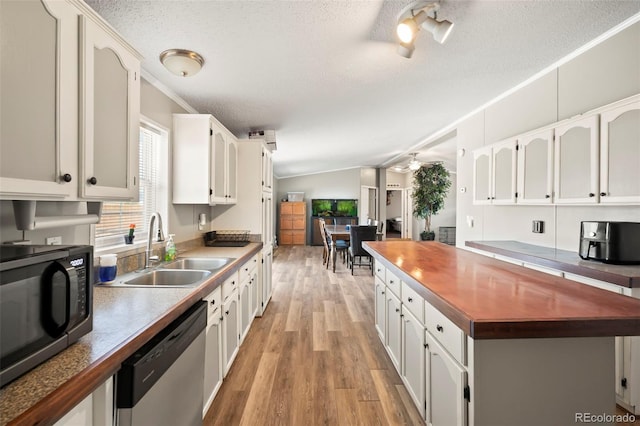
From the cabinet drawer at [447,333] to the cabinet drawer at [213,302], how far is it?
1.27 m

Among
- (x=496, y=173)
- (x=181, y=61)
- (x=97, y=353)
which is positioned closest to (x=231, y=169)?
(x=181, y=61)

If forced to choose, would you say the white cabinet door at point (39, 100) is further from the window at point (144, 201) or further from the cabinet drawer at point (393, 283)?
the cabinet drawer at point (393, 283)

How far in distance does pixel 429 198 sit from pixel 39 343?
7.57m

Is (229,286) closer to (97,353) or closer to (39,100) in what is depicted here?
(97,353)

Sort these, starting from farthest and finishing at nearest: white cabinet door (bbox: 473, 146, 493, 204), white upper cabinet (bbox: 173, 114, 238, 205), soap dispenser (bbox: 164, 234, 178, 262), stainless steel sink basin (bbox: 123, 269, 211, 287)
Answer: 1. white cabinet door (bbox: 473, 146, 493, 204)
2. white upper cabinet (bbox: 173, 114, 238, 205)
3. soap dispenser (bbox: 164, 234, 178, 262)
4. stainless steel sink basin (bbox: 123, 269, 211, 287)

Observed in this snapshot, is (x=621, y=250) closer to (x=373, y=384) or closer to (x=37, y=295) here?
(x=373, y=384)

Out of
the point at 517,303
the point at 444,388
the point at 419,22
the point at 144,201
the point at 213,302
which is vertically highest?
the point at 419,22

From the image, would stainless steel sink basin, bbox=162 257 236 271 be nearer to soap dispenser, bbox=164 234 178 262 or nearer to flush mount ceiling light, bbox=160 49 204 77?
soap dispenser, bbox=164 234 178 262

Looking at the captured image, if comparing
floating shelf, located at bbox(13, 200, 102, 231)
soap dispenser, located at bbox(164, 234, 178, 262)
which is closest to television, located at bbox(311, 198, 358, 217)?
soap dispenser, located at bbox(164, 234, 178, 262)

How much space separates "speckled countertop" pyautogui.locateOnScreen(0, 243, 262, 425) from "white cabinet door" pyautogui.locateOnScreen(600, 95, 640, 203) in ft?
8.90

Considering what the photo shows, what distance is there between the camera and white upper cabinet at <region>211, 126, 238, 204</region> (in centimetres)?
261

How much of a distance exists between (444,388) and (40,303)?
1548 mm

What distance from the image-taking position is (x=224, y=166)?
283cm

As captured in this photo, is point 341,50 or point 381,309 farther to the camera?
point 381,309
